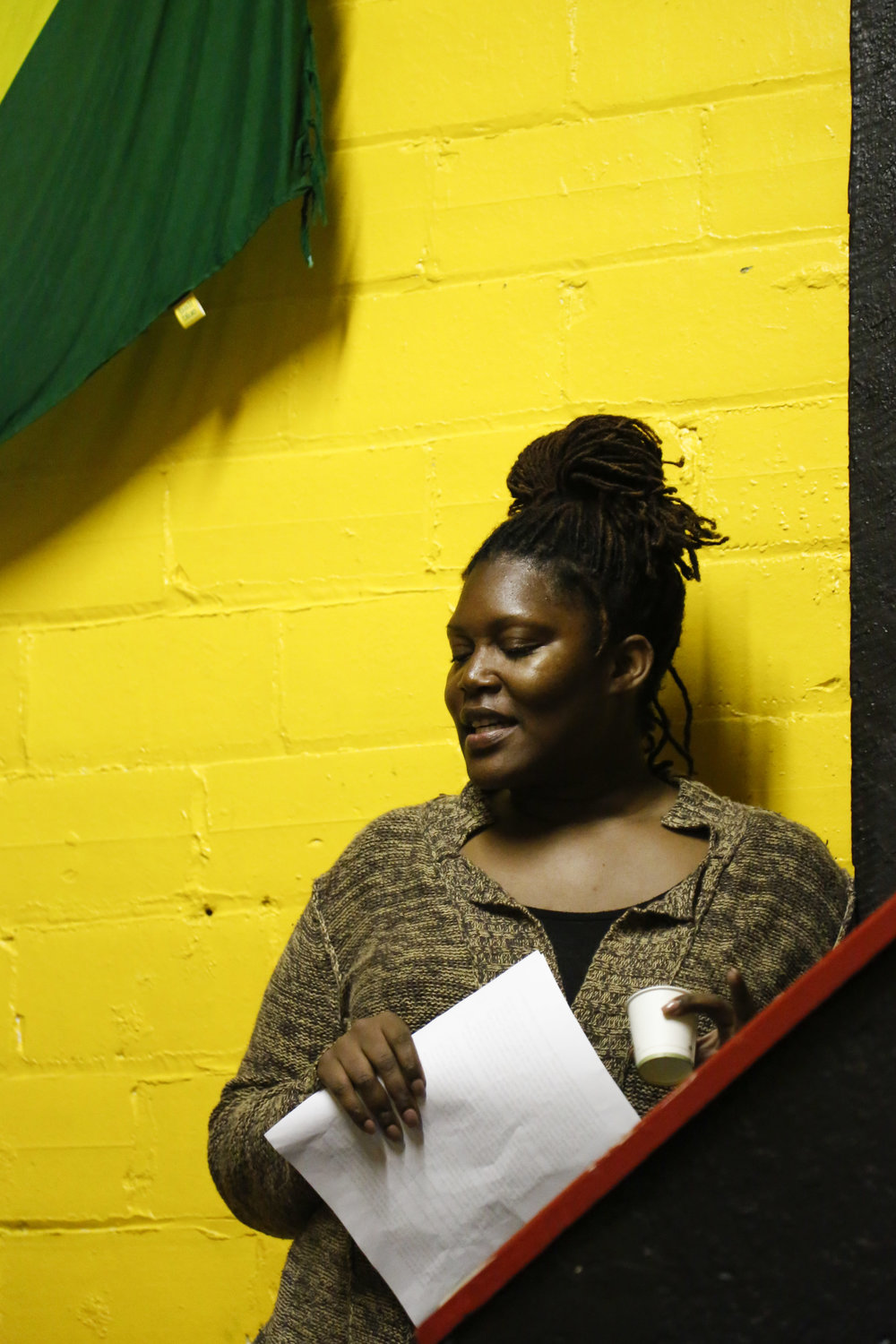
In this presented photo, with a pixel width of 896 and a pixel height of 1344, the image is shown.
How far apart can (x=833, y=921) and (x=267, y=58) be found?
1349mm

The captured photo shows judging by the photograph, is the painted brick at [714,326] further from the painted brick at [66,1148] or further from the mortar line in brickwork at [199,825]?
the painted brick at [66,1148]

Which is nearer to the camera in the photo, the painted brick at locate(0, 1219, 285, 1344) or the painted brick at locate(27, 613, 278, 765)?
the painted brick at locate(0, 1219, 285, 1344)

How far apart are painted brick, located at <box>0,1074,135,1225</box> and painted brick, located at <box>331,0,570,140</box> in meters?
1.39

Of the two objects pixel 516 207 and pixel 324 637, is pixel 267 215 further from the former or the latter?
pixel 324 637

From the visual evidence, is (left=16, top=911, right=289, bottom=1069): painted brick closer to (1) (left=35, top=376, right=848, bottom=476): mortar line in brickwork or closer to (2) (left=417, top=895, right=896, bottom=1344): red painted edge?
(1) (left=35, top=376, right=848, bottom=476): mortar line in brickwork

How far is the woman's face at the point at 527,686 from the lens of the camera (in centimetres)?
133

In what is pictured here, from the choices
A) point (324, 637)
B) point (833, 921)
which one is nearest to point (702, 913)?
point (833, 921)

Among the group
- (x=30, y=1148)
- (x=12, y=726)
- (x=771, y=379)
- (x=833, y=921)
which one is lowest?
(x=30, y=1148)

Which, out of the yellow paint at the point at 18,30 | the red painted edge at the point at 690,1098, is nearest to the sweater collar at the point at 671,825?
the red painted edge at the point at 690,1098

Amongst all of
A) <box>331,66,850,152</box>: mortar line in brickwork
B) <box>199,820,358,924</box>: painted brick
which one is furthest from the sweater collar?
<box>331,66,850,152</box>: mortar line in brickwork

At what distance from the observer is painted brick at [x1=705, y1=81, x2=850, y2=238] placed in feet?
5.68

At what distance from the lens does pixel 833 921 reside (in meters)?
1.30

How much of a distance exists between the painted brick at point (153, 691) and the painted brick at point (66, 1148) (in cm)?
44

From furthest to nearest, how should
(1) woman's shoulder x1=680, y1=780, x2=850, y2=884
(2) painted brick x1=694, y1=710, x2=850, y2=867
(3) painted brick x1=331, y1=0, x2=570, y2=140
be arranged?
(3) painted brick x1=331, y1=0, x2=570, y2=140 < (2) painted brick x1=694, y1=710, x2=850, y2=867 < (1) woman's shoulder x1=680, y1=780, x2=850, y2=884
